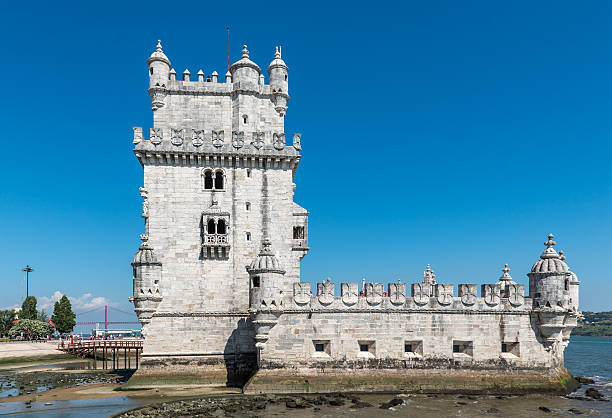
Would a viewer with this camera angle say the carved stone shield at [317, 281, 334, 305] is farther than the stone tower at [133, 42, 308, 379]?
No

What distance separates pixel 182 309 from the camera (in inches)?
1106

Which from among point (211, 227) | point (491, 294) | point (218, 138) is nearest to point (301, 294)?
point (211, 227)

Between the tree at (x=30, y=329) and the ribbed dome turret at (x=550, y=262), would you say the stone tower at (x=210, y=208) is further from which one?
the tree at (x=30, y=329)

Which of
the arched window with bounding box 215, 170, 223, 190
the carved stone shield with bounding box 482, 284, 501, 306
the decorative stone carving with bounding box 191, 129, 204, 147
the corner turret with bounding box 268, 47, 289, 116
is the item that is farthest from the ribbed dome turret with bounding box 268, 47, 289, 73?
the carved stone shield with bounding box 482, 284, 501, 306

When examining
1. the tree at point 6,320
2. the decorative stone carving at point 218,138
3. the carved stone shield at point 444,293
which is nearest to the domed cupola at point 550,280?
the carved stone shield at point 444,293

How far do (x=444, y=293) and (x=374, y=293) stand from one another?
4255 millimetres

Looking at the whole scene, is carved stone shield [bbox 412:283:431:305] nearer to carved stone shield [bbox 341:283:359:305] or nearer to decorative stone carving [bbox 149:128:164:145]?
carved stone shield [bbox 341:283:359:305]

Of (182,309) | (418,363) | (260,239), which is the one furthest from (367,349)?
(182,309)

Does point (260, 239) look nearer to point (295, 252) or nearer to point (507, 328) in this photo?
point (295, 252)

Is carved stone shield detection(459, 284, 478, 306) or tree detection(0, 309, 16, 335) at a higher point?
carved stone shield detection(459, 284, 478, 306)

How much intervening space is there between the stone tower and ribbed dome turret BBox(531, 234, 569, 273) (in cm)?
1503

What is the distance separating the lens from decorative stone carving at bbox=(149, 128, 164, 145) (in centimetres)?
2858

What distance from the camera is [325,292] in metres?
26.3

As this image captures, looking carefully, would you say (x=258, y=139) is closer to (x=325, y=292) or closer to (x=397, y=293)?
(x=325, y=292)
